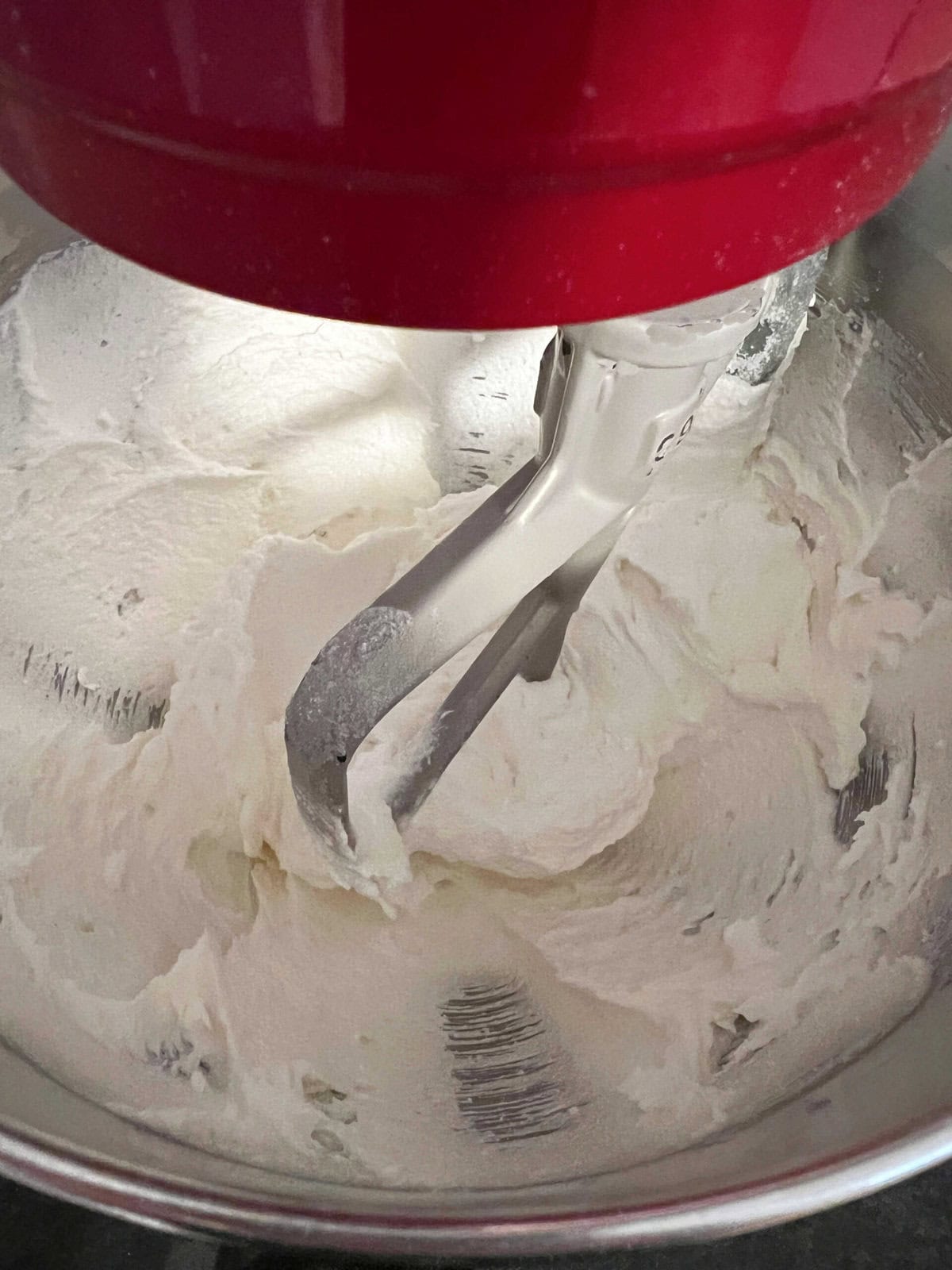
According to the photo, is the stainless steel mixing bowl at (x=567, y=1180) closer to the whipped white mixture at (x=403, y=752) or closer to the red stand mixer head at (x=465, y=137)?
the whipped white mixture at (x=403, y=752)

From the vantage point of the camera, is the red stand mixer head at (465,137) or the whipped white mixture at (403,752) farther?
the whipped white mixture at (403,752)

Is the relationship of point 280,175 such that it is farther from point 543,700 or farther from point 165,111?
point 543,700

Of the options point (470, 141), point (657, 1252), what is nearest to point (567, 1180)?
point (657, 1252)

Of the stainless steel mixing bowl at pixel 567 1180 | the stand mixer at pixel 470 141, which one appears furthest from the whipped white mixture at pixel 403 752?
the stand mixer at pixel 470 141

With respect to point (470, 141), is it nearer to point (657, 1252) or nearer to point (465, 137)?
point (465, 137)

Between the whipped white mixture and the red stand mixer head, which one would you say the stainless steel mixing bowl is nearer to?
the whipped white mixture

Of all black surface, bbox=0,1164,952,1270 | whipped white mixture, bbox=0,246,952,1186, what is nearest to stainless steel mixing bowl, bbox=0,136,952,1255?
whipped white mixture, bbox=0,246,952,1186
